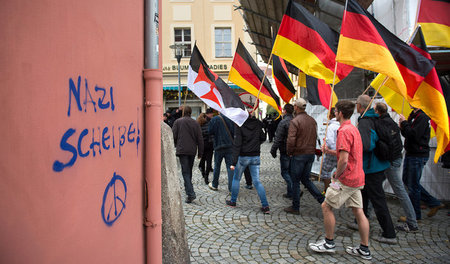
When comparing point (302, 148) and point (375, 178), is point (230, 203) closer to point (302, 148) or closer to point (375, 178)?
point (302, 148)

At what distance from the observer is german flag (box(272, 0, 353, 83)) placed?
4.46 meters

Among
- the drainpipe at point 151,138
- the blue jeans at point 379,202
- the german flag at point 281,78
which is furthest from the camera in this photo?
the german flag at point 281,78

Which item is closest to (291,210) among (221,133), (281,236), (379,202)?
(281,236)

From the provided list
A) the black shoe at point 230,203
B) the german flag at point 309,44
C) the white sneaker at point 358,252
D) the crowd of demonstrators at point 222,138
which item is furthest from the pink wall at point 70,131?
the crowd of demonstrators at point 222,138

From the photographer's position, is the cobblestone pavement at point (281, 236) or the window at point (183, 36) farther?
the window at point (183, 36)

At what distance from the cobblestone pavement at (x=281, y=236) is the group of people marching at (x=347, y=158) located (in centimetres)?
15

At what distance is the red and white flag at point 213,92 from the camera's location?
511 centimetres

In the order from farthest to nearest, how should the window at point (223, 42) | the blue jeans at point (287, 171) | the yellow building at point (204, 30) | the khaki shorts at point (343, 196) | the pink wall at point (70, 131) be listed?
1. the window at point (223, 42)
2. the yellow building at point (204, 30)
3. the blue jeans at point (287, 171)
4. the khaki shorts at point (343, 196)
5. the pink wall at point (70, 131)

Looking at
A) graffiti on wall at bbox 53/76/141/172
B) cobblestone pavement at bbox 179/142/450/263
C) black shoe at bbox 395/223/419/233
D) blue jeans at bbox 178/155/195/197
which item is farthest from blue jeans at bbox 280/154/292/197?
graffiti on wall at bbox 53/76/141/172

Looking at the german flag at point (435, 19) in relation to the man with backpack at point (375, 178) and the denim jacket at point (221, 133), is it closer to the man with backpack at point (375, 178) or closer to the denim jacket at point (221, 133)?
the man with backpack at point (375, 178)

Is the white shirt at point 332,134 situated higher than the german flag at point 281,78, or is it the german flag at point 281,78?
the german flag at point 281,78

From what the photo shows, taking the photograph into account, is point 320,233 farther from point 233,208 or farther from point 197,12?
point 197,12

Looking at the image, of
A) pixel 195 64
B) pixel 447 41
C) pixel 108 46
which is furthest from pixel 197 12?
pixel 108 46

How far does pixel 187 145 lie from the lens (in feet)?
19.3
